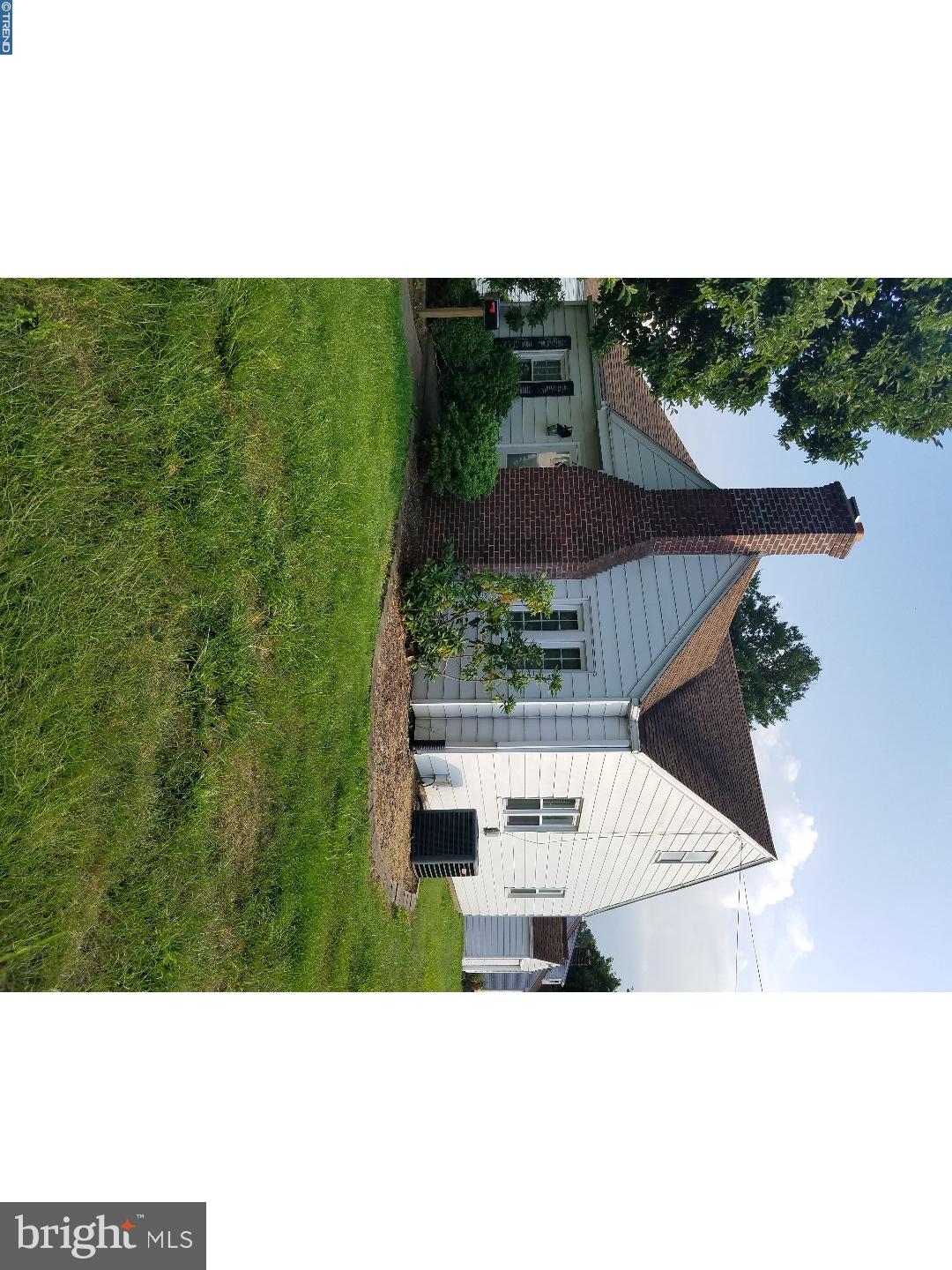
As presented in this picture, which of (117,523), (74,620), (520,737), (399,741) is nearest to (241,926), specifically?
(74,620)

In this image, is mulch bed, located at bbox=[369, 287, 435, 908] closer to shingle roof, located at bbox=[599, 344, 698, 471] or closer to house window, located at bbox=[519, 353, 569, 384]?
house window, located at bbox=[519, 353, 569, 384]

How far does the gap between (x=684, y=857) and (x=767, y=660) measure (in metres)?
11.7

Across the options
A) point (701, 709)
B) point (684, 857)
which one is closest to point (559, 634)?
point (701, 709)

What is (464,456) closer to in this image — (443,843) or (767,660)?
(443,843)

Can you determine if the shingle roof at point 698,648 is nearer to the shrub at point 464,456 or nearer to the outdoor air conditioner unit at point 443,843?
the outdoor air conditioner unit at point 443,843

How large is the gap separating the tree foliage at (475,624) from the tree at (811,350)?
4185 mm

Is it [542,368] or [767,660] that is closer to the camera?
[542,368]

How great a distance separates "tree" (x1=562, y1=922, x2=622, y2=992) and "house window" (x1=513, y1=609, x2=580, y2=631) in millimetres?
19571

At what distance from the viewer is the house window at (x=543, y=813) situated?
11.5 meters

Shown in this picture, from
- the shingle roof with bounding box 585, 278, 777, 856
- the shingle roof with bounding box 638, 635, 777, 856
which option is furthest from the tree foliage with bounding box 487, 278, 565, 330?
the shingle roof with bounding box 638, 635, 777, 856

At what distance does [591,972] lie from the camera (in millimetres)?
27375

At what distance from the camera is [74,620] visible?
12.5ft

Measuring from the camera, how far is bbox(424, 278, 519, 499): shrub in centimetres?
1015
